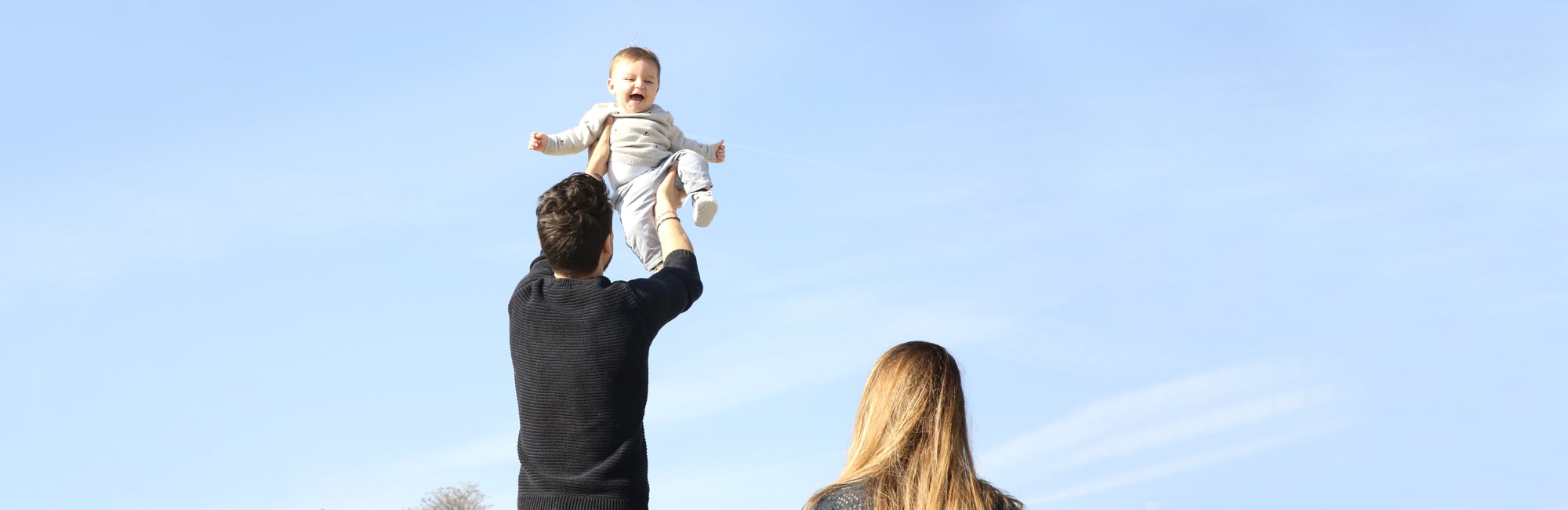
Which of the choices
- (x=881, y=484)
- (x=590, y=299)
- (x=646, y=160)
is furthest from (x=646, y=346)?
(x=646, y=160)

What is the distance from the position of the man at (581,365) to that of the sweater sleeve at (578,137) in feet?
7.94

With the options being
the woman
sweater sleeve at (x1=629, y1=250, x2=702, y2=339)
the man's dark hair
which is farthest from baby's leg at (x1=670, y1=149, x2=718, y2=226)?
the woman

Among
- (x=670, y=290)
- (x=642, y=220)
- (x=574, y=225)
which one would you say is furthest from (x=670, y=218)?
(x=574, y=225)

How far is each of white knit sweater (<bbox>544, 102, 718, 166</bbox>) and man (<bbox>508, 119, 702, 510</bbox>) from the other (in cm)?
235

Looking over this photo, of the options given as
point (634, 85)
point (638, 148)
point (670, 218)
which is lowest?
point (670, 218)

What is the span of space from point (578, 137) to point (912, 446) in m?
4.69

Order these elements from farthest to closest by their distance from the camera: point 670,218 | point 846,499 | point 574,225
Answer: point 670,218 → point 574,225 → point 846,499

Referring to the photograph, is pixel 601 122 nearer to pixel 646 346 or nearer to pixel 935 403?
pixel 646 346

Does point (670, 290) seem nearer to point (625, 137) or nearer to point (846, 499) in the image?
point (846, 499)

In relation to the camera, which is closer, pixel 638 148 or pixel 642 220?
pixel 642 220

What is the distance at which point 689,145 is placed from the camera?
9414 millimetres

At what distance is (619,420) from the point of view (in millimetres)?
6227

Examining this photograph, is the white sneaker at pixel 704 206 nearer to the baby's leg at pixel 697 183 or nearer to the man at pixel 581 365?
the baby's leg at pixel 697 183

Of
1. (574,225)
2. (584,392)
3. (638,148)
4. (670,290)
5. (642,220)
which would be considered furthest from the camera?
(638,148)
